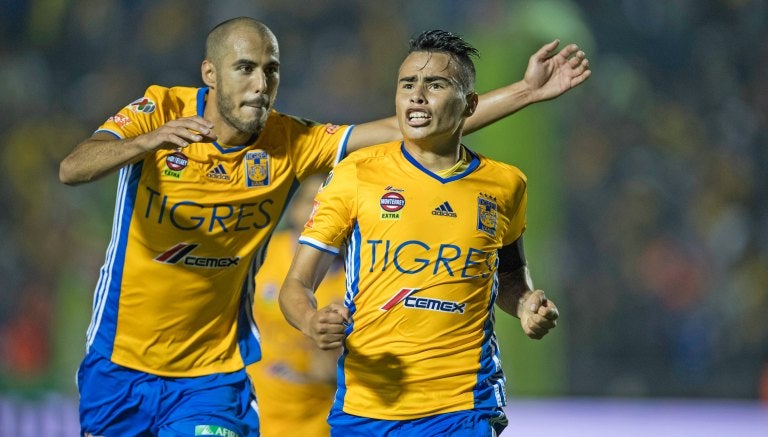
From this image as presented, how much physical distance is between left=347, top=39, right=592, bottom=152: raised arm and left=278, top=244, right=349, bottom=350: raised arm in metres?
0.99

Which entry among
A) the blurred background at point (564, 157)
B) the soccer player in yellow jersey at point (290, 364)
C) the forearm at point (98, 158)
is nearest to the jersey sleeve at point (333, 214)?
the forearm at point (98, 158)

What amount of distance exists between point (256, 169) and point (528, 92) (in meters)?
1.26

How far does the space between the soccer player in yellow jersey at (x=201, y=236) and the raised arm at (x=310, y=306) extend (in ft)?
2.45

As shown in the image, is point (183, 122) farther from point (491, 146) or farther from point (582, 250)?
point (582, 250)

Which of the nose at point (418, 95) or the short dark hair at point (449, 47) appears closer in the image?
the nose at point (418, 95)

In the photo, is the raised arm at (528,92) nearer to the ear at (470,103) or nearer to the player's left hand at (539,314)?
the ear at (470,103)

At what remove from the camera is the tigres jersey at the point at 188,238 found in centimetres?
454

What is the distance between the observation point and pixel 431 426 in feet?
12.8

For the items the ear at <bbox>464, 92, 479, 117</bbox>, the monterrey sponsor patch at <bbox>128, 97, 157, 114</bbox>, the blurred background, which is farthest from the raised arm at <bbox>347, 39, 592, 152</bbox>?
the blurred background

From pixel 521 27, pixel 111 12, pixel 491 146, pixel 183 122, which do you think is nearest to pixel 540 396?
pixel 491 146

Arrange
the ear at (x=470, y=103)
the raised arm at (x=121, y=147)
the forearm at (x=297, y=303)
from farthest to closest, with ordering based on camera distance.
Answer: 1. the ear at (x=470, y=103)
2. the raised arm at (x=121, y=147)
3. the forearm at (x=297, y=303)

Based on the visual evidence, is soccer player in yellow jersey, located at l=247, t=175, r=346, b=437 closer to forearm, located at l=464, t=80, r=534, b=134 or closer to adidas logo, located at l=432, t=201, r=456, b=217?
forearm, located at l=464, t=80, r=534, b=134

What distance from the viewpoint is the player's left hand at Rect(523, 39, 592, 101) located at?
4777mm

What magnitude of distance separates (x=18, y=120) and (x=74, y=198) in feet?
3.51
